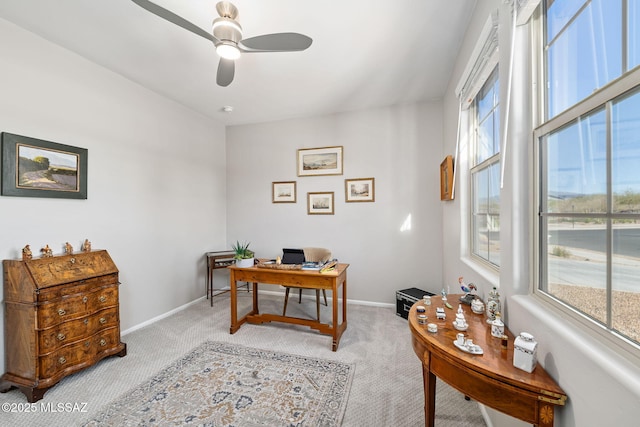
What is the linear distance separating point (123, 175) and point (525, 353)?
3.59 metres

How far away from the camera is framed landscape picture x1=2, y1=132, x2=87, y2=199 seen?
200 cm

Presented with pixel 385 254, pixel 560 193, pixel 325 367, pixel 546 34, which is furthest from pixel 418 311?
pixel 385 254

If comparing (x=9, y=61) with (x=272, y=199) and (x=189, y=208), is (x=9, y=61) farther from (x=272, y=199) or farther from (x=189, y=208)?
(x=272, y=199)

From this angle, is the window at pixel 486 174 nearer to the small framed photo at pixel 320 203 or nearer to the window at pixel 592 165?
the window at pixel 592 165

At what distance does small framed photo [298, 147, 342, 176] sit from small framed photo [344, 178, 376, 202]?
0.25 m

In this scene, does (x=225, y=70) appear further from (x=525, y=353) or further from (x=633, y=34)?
(x=525, y=353)

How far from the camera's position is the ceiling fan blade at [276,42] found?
1711mm

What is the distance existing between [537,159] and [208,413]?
2380 mm

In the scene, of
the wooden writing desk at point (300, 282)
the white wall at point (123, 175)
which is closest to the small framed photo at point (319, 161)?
the white wall at point (123, 175)

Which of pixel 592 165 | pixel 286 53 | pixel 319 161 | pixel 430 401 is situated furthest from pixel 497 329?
pixel 319 161

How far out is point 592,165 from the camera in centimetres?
87

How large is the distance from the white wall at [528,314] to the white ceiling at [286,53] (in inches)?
17.5

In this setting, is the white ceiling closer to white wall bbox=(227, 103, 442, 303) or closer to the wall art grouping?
white wall bbox=(227, 103, 442, 303)

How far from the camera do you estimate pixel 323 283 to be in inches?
98.5
